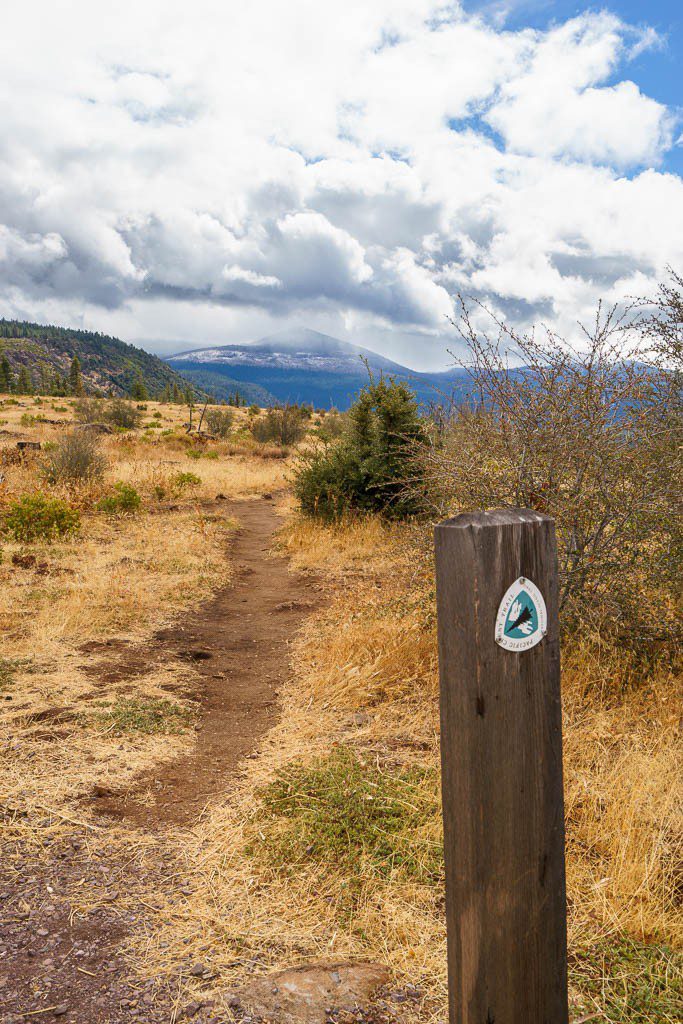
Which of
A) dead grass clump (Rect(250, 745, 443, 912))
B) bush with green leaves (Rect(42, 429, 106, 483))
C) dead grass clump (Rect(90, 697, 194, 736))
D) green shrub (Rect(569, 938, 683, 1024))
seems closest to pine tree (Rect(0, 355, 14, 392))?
bush with green leaves (Rect(42, 429, 106, 483))

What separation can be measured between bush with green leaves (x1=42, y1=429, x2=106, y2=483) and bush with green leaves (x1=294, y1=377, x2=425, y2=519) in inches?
205

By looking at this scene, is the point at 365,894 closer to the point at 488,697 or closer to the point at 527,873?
the point at 527,873

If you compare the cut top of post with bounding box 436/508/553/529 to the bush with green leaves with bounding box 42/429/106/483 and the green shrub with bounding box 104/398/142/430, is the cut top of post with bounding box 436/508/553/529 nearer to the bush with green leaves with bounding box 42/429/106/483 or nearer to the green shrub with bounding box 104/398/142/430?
the bush with green leaves with bounding box 42/429/106/483

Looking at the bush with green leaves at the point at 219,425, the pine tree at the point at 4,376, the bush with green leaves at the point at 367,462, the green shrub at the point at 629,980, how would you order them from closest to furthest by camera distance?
the green shrub at the point at 629,980
the bush with green leaves at the point at 367,462
the bush with green leaves at the point at 219,425
the pine tree at the point at 4,376

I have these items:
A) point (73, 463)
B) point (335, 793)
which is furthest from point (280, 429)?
point (335, 793)

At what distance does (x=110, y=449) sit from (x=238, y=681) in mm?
17911

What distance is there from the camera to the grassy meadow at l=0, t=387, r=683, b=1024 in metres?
2.59

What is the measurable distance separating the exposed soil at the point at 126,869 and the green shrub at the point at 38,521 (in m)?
3.95

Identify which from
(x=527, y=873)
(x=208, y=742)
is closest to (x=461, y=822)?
(x=527, y=873)

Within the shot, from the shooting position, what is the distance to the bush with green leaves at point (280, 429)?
1172 inches

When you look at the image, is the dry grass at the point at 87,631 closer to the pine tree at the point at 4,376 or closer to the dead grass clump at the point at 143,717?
the dead grass clump at the point at 143,717

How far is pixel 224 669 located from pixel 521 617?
5.21 m

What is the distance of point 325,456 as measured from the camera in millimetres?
12586

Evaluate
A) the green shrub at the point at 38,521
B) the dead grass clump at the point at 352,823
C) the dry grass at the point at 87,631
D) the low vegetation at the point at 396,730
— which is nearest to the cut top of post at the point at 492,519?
the low vegetation at the point at 396,730
